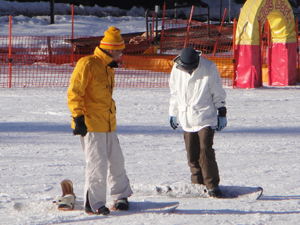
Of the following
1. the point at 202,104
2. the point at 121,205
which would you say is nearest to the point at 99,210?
the point at 121,205

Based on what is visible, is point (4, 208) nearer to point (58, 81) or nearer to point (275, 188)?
point (275, 188)

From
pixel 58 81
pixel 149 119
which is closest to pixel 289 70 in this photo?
pixel 149 119

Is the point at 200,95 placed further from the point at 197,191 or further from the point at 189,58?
the point at 197,191

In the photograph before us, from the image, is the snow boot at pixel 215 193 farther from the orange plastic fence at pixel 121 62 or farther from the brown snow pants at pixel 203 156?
the orange plastic fence at pixel 121 62

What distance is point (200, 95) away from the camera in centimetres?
396

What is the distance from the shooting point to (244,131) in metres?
6.77

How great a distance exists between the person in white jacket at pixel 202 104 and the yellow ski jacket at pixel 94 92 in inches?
30.4

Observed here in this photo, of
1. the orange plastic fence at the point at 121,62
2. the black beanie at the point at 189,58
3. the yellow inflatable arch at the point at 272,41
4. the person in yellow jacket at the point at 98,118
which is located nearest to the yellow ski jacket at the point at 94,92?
the person in yellow jacket at the point at 98,118

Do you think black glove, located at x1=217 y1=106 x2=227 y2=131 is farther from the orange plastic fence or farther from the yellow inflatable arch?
the orange plastic fence

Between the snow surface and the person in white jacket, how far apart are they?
326 mm

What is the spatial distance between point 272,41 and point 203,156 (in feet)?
28.1

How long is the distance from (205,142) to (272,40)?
28.1 feet

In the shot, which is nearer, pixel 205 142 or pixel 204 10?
pixel 205 142

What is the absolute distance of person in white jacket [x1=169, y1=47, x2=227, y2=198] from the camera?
3.94 meters
